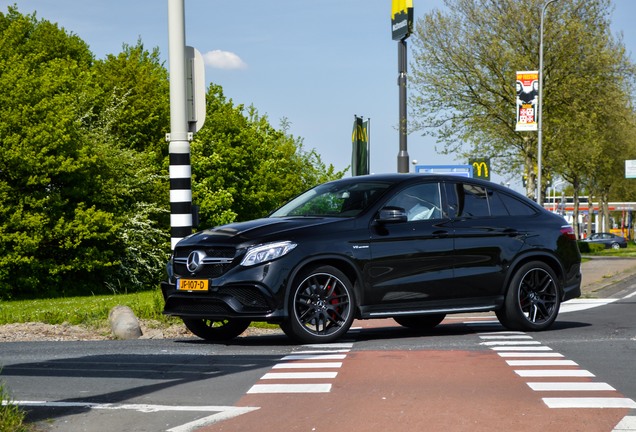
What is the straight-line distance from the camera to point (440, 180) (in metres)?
12.0

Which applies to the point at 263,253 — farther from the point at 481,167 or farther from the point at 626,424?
the point at 481,167

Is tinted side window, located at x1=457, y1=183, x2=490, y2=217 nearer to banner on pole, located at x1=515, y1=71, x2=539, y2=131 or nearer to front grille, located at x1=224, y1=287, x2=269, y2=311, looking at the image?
front grille, located at x1=224, y1=287, x2=269, y2=311

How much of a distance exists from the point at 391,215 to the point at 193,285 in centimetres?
199

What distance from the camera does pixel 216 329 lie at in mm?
12008

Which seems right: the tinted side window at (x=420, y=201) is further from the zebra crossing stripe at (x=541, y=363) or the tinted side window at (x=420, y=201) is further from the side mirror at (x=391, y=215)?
the zebra crossing stripe at (x=541, y=363)

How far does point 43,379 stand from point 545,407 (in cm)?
363

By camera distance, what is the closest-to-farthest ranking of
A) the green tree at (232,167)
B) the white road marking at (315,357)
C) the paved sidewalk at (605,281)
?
the white road marking at (315,357) → the paved sidewalk at (605,281) → the green tree at (232,167)

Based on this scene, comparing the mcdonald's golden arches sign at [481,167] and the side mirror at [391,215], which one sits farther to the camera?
the mcdonald's golden arches sign at [481,167]

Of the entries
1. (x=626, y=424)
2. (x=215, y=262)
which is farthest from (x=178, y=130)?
(x=626, y=424)

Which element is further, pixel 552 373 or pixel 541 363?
pixel 541 363

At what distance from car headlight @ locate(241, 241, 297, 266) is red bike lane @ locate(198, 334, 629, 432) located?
1746 millimetres

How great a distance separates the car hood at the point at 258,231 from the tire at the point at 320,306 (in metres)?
0.44

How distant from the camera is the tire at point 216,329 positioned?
1177cm

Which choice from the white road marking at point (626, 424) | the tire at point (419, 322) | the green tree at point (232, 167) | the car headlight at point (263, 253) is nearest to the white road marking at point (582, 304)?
the tire at point (419, 322)
